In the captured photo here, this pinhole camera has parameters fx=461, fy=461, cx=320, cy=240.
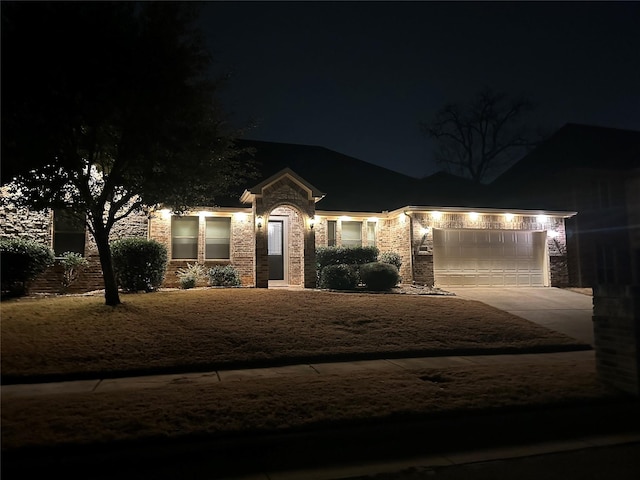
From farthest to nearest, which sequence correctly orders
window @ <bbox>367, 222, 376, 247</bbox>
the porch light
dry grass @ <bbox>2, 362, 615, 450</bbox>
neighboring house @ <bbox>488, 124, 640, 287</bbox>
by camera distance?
neighboring house @ <bbox>488, 124, 640, 287</bbox>, window @ <bbox>367, 222, 376, 247</bbox>, the porch light, dry grass @ <bbox>2, 362, 615, 450</bbox>

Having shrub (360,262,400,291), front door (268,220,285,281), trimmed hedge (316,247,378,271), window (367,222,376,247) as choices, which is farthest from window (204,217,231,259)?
window (367,222,376,247)

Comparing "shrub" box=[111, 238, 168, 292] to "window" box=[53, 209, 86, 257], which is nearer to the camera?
"shrub" box=[111, 238, 168, 292]

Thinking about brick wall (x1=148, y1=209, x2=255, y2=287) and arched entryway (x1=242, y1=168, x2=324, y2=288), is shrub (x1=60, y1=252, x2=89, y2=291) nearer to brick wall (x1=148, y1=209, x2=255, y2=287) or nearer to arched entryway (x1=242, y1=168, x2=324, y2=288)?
brick wall (x1=148, y1=209, x2=255, y2=287)

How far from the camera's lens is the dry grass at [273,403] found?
446cm

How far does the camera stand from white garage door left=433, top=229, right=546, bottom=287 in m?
17.7

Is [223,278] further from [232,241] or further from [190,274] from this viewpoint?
[232,241]

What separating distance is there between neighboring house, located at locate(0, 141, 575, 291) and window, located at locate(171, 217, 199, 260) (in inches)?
1.3

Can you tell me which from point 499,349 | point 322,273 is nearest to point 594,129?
point 322,273

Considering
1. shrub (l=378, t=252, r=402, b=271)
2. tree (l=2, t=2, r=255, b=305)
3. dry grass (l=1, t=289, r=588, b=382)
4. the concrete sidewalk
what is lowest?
the concrete sidewalk

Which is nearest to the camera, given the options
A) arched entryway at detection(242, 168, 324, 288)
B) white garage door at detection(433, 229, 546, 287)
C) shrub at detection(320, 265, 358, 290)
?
shrub at detection(320, 265, 358, 290)

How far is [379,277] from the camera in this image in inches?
573

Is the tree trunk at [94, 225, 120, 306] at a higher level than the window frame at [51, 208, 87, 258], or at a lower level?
lower

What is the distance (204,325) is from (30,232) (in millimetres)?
8373

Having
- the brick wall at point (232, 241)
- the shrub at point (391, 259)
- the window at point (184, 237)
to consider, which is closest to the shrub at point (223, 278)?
the brick wall at point (232, 241)
